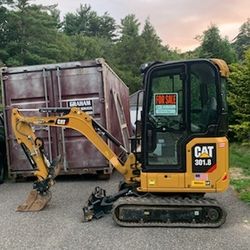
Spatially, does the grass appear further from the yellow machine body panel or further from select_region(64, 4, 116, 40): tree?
select_region(64, 4, 116, 40): tree

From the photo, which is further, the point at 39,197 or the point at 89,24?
the point at 89,24

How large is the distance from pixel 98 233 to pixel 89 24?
→ 233 feet

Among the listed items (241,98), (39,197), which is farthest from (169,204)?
(241,98)

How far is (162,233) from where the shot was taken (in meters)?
6.75

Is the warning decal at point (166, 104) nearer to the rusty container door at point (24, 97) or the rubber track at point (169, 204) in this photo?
the rubber track at point (169, 204)

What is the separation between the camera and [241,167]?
12.6m

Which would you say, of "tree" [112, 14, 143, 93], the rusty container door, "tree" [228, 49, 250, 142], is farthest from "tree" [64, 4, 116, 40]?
the rusty container door

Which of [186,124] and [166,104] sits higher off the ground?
[166,104]

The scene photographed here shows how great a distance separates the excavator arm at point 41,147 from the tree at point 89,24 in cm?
6353

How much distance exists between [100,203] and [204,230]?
5.84ft

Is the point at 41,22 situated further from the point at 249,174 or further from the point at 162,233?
the point at 162,233

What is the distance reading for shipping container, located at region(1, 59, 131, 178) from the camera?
10.8 metres

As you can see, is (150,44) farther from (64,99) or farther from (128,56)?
(64,99)

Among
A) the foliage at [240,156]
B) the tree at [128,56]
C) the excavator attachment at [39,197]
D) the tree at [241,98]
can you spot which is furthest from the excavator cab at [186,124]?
the tree at [128,56]
